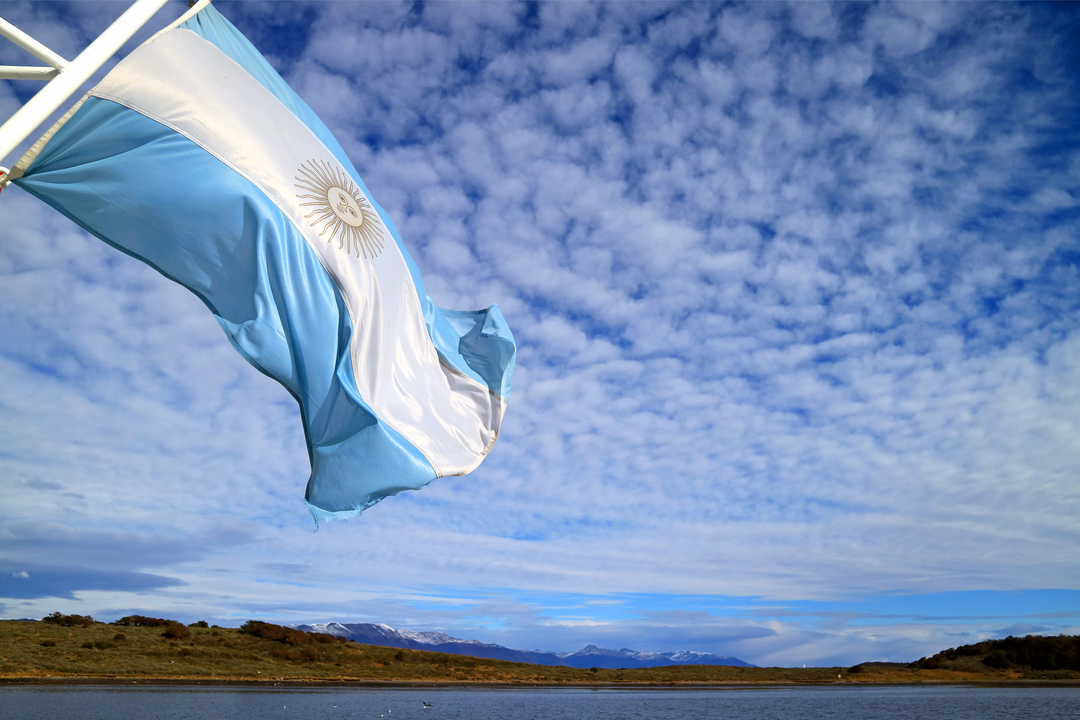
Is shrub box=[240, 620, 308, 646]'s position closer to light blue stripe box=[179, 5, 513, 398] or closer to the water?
the water

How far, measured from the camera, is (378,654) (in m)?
83.6

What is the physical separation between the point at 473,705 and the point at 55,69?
60.4 meters

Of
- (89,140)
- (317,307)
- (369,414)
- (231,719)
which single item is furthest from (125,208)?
(231,719)

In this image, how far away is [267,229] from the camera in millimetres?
8789

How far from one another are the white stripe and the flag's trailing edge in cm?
2

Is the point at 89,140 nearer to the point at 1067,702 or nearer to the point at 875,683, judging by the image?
the point at 1067,702

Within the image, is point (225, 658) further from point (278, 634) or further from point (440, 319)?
point (440, 319)

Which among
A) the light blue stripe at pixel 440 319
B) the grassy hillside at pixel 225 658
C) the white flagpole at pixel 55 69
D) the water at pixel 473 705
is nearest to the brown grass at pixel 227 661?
the grassy hillside at pixel 225 658

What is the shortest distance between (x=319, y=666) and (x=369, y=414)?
75223 mm

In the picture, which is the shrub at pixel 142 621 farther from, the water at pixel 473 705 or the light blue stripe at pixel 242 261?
the light blue stripe at pixel 242 261

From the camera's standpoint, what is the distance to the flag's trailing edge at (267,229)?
8125 millimetres

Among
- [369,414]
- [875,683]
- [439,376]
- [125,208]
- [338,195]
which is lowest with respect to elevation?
[875,683]

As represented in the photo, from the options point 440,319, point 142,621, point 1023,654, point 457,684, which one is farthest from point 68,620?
point 1023,654

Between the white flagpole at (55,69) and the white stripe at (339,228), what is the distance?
130 cm
